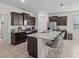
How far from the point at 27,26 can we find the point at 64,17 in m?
3.59

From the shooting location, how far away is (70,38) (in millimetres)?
6891

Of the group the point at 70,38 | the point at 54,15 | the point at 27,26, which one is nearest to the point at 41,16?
the point at 54,15

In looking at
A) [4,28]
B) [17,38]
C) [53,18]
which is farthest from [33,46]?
[53,18]

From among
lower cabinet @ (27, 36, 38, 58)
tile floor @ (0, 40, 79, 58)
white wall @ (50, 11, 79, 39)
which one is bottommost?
tile floor @ (0, 40, 79, 58)

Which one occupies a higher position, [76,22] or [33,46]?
[76,22]

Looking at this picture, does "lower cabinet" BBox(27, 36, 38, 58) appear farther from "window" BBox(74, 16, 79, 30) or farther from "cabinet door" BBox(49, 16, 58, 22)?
"window" BBox(74, 16, 79, 30)

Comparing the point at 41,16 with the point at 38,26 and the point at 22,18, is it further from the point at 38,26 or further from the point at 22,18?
the point at 22,18

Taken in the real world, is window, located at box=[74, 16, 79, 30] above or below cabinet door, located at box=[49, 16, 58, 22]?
below

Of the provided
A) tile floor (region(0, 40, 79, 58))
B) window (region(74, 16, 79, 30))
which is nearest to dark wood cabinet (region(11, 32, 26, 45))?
tile floor (region(0, 40, 79, 58))

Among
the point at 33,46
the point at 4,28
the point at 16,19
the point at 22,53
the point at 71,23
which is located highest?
the point at 16,19

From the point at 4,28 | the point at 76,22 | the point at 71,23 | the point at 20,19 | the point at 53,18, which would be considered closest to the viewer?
the point at 20,19

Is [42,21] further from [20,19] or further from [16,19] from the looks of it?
[16,19]

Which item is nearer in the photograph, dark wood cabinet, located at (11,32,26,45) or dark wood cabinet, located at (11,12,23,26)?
dark wood cabinet, located at (11,32,26,45)

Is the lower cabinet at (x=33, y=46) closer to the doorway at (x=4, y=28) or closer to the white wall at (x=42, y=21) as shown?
the doorway at (x=4, y=28)
